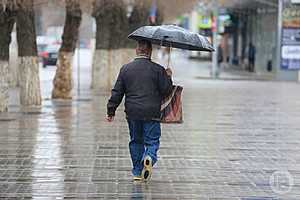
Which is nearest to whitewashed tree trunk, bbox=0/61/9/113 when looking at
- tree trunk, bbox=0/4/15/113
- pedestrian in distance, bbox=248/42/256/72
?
tree trunk, bbox=0/4/15/113

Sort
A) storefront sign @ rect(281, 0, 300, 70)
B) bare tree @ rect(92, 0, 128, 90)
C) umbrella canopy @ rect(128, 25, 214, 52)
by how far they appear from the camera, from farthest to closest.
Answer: storefront sign @ rect(281, 0, 300, 70)
bare tree @ rect(92, 0, 128, 90)
umbrella canopy @ rect(128, 25, 214, 52)

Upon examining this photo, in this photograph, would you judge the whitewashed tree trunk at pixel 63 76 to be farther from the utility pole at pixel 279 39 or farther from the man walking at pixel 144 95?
the utility pole at pixel 279 39

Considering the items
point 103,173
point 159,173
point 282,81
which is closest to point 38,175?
point 103,173

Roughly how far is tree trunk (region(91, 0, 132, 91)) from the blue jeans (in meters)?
16.3

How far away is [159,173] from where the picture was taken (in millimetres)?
9508

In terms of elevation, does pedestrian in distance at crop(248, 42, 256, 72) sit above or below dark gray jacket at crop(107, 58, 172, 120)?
below

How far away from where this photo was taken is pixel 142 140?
28.7ft

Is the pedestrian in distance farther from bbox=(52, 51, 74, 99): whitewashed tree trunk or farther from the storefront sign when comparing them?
bbox=(52, 51, 74, 99): whitewashed tree trunk

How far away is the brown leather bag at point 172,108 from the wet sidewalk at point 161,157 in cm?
76

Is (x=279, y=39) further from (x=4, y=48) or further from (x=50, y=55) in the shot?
(x=4, y=48)

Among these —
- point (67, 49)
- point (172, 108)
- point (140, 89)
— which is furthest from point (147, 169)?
point (67, 49)

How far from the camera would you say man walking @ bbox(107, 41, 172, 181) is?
8.52m

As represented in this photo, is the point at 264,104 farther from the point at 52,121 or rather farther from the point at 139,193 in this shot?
the point at 139,193

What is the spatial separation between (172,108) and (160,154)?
2449 mm
